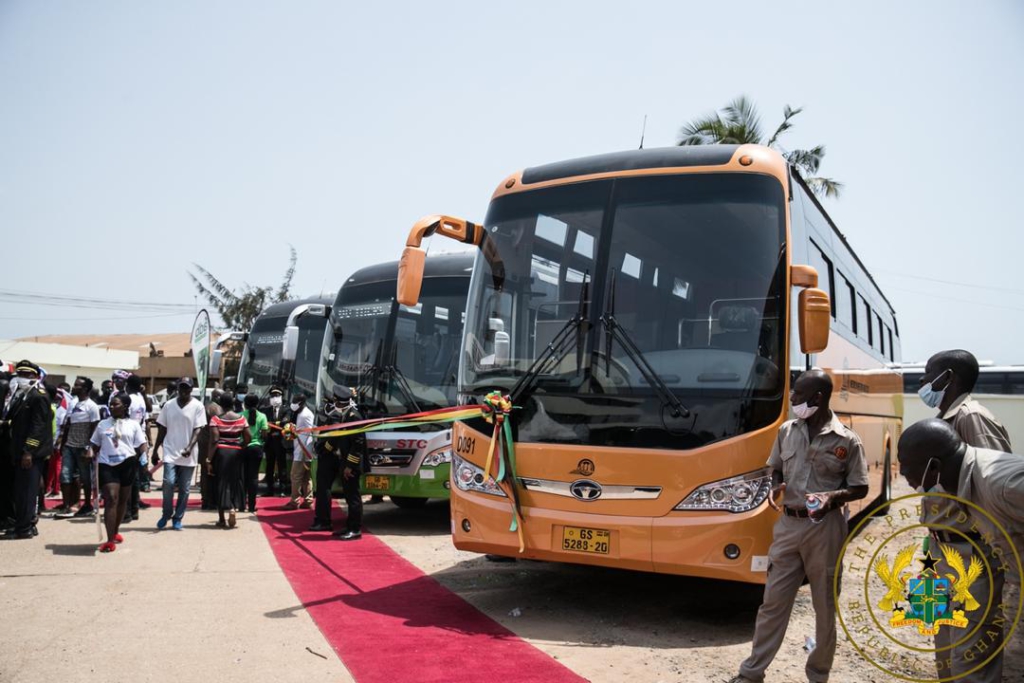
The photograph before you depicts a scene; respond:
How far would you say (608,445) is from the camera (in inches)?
243

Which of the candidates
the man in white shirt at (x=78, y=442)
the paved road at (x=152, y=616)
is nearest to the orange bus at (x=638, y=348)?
the paved road at (x=152, y=616)

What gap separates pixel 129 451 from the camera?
9.11 metres

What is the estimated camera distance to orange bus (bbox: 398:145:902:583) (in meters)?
5.92

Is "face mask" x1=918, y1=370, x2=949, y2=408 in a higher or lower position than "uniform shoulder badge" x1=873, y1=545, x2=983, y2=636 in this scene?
higher

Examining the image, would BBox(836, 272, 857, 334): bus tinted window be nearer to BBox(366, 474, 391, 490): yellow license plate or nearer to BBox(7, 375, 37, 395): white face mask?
BBox(366, 474, 391, 490): yellow license plate

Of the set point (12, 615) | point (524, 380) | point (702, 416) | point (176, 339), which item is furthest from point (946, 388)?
point (176, 339)

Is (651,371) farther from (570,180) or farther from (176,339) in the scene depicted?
(176,339)

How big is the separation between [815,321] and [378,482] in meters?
6.46

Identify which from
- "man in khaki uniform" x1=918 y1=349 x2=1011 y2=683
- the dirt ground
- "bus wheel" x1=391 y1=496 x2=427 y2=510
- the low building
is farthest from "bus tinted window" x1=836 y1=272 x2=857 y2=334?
the low building

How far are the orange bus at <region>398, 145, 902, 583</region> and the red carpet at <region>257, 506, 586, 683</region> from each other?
0.68m

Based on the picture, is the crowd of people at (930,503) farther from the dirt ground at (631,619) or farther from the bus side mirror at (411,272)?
the bus side mirror at (411,272)

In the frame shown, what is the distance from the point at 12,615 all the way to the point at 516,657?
3817mm

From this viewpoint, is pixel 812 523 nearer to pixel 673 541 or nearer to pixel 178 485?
pixel 673 541

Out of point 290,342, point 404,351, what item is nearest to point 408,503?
point 404,351
